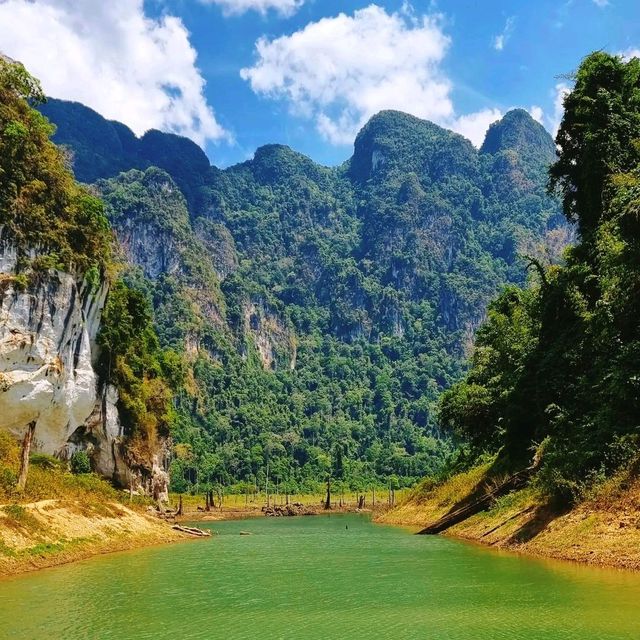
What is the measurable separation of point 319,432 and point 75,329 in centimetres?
15903

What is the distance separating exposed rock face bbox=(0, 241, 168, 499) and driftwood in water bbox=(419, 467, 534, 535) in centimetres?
2291

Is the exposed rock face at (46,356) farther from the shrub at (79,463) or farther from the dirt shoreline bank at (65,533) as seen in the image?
the dirt shoreline bank at (65,533)

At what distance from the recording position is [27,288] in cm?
3425

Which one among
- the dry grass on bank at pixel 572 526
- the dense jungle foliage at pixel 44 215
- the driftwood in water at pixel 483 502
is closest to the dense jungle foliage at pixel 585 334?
the dry grass on bank at pixel 572 526

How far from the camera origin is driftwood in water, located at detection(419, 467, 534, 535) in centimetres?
2879

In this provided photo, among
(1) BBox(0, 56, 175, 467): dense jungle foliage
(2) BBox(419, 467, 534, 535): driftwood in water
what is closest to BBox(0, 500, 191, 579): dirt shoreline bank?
(1) BBox(0, 56, 175, 467): dense jungle foliage

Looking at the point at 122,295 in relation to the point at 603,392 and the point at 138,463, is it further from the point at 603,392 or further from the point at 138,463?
the point at 603,392

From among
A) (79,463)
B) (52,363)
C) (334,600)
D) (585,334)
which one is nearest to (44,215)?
(52,363)

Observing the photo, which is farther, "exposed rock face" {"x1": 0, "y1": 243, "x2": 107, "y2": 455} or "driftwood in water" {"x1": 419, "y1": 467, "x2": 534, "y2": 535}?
"exposed rock face" {"x1": 0, "y1": 243, "x2": 107, "y2": 455}

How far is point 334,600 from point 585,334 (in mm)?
18895

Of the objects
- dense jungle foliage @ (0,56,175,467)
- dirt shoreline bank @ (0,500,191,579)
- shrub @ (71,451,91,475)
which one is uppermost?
dense jungle foliage @ (0,56,175,467)

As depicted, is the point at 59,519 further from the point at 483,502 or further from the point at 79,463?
the point at 483,502

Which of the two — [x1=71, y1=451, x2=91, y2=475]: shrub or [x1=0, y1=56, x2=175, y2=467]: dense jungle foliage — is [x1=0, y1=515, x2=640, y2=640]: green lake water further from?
[x1=71, y1=451, x2=91, y2=475]: shrub

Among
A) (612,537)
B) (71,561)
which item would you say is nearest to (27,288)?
(71,561)
